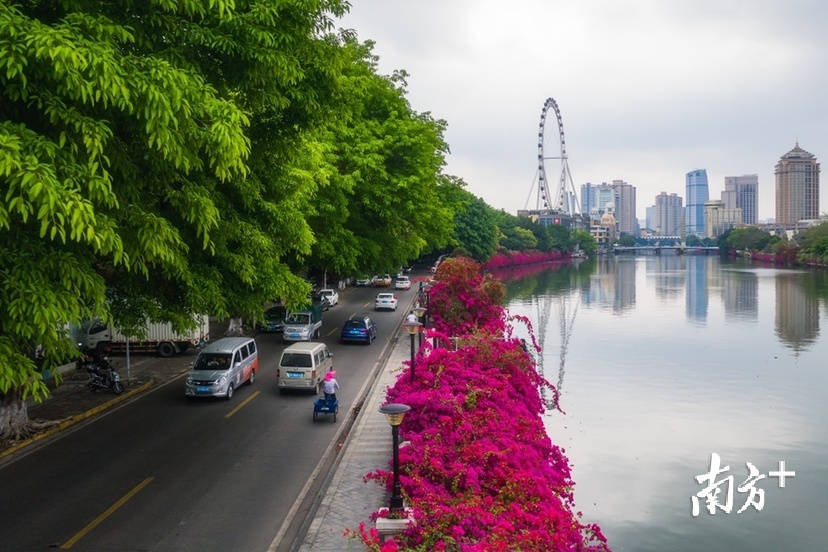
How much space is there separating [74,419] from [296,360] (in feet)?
23.3

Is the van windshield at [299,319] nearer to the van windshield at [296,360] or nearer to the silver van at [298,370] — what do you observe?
the silver van at [298,370]

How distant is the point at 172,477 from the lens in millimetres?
15273

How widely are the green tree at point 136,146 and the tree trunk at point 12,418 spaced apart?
5.12 metres

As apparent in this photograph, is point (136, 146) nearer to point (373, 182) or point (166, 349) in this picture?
point (166, 349)

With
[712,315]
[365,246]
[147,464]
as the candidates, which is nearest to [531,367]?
[147,464]

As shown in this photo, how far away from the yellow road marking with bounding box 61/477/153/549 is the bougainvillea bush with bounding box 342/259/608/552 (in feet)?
16.6

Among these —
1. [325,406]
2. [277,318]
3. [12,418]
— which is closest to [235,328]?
[277,318]

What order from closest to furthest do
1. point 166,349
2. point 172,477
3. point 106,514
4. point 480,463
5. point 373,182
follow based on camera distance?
point 480,463
point 106,514
point 172,477
point 166,349
point 373,182

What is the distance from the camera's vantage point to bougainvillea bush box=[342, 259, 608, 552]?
31.7 feet

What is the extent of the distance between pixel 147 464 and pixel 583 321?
4568 cm

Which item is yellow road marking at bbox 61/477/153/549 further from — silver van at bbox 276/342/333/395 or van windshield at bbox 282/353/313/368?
van windshield at bbox 282/353/313/368

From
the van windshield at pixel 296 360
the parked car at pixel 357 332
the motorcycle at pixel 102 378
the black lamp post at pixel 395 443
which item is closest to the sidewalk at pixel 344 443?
the motorcycle at pixel 102 378

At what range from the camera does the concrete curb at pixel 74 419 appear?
1700 cm

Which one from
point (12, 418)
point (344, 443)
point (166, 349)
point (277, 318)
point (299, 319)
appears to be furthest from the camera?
point (277, 318)
